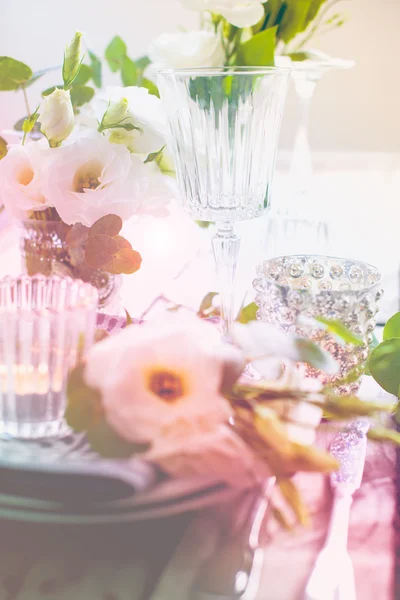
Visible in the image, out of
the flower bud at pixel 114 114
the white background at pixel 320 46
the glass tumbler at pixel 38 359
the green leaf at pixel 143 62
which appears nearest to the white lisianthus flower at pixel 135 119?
the flower bud at pixel 114 114

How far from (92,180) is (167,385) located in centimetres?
31

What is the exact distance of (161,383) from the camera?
0.32 metres

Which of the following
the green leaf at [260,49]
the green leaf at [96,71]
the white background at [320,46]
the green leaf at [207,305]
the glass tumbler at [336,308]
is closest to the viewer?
the glass tumbler at [336,308]

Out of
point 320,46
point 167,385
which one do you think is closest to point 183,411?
point 167,385

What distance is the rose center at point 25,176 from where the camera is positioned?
1.92ft

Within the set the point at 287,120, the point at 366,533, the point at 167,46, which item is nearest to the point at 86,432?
the point at 366,533

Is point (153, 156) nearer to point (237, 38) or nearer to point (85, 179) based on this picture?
point (85, 179)

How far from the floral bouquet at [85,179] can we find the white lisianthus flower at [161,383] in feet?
0.89

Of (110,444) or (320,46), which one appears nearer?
(110,444)

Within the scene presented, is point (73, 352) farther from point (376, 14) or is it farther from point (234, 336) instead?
point (376, 14)

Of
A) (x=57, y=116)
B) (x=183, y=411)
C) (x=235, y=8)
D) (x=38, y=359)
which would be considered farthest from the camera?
(x=235, y=8)

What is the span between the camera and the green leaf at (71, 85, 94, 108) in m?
0.79

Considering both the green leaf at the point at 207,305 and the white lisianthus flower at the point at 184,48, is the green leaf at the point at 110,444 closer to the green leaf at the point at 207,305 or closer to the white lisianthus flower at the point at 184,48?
the green leaf at the point at 207,305

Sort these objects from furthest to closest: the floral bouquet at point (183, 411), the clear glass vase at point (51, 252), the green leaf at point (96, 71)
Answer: the green leaf at point (96, 71) → the clear glass vase at point (51, 252) → the floral bouquet at point (183, 411)
